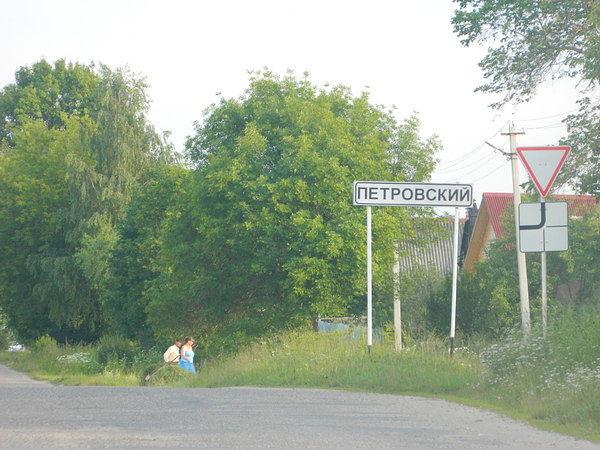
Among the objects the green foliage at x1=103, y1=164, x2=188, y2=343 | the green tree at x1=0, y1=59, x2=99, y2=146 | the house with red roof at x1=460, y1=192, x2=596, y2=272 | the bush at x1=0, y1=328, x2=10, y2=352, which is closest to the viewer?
the green foliage at x1=103, y1=164, x2=188, y2=343

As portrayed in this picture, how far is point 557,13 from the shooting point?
77.8 ft

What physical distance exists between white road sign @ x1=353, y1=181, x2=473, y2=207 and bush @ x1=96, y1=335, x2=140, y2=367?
28510 mm

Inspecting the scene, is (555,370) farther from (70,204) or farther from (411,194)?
(70,204)

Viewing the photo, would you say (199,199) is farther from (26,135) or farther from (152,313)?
(26,135)

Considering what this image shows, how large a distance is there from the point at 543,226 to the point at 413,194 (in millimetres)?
3903

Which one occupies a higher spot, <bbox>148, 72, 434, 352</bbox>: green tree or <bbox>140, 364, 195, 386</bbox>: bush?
<bbox>148, 72, 434, 352</bbox>: green tree

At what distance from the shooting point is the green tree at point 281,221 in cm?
3662

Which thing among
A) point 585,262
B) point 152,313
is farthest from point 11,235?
point 585,262

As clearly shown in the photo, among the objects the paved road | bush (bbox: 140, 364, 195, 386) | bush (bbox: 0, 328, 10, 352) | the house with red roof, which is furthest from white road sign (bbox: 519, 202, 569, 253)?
bush (bbox: 0, 328, 10, 352)

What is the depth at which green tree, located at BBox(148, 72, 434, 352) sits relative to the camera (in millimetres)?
36625

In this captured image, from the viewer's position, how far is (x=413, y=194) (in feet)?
67.8

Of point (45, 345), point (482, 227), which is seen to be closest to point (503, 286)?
point (482, 227)

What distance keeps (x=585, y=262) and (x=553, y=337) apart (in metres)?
30.7

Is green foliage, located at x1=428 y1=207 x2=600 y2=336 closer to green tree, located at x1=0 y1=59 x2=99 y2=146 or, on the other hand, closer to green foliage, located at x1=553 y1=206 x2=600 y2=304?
green foliage, located at x1=553 y1=206 x2=600 y2=304
